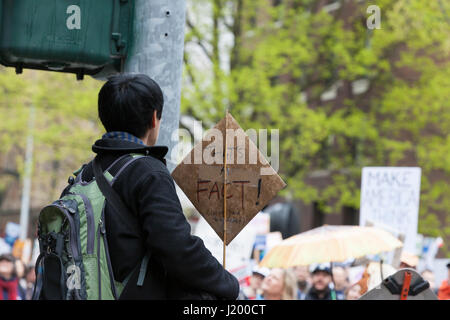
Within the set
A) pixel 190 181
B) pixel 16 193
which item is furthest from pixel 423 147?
pixel 16 193

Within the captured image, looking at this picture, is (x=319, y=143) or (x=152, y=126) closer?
(x=152, y=126)

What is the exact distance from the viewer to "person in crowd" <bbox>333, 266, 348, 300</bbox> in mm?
8827

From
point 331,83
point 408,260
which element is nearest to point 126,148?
point 408,260

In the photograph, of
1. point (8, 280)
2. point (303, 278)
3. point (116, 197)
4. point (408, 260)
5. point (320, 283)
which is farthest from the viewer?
point (8, 280)

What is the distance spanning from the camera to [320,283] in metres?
8.77

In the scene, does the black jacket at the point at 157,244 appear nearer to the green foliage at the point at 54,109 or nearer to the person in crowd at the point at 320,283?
the person in crowd at the point at 320,283

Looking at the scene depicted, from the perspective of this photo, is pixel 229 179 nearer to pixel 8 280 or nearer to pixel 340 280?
pixel 340 280

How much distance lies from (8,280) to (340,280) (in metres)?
4.58

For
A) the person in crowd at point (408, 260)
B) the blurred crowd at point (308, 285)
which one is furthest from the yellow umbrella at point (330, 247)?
the person in crowd at point (408, 260)

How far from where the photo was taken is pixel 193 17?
68.6 ft

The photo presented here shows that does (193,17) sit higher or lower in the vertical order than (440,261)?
higher

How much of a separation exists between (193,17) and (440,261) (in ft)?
31.6

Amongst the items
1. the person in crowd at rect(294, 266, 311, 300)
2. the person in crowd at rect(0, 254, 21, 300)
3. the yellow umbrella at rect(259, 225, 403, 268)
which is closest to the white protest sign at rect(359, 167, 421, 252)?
the person in crowd at rect(294, 266, 311, 300)
